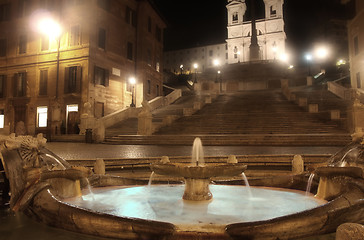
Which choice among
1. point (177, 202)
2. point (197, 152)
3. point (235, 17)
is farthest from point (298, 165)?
point (235, 17)

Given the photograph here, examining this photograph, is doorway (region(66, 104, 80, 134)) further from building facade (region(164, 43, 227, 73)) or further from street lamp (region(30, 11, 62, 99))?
building facade (region(164, 43, 227, 73))

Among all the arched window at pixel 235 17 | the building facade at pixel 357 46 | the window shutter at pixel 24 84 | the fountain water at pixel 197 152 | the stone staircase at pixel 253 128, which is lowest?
the fountain water at pixel 197 152

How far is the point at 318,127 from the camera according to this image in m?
17.2

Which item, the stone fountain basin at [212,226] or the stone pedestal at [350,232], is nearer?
the stone pedestal at [350,232]

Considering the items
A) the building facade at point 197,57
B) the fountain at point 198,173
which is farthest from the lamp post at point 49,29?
the building facade at point 197,57

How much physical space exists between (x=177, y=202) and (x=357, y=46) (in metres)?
34.1

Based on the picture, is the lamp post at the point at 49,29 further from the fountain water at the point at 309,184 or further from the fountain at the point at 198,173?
the fountain water at the point at 309,184

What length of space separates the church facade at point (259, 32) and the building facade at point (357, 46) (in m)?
41.8

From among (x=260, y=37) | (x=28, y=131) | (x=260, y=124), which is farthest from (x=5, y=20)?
(x=260, y=37)

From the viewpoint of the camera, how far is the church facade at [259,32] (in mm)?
75250

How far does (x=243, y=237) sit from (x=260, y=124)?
53.7 ft

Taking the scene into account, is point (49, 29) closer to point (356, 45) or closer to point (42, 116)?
point (42, 116)

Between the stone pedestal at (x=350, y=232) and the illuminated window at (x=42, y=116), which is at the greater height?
the illuminated window at (x=42, y=116)

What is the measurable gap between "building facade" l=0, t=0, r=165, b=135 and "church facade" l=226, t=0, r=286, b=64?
167ft
